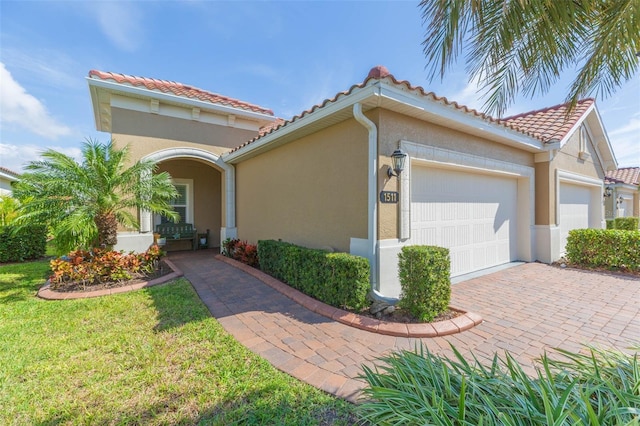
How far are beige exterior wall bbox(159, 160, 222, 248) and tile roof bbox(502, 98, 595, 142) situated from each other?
12.2 metres

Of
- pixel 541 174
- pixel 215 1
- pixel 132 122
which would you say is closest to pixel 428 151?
pixel 541 174

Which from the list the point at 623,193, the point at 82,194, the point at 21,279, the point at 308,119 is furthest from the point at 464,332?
the point at 623,193

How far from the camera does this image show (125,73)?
9086mm

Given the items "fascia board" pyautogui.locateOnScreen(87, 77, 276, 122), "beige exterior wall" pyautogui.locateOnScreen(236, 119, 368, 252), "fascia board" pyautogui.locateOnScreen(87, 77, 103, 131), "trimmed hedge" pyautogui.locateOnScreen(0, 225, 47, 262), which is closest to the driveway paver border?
"beige exterior wall" pyautogui.locateOnScreen(236, 119, 368, 252)

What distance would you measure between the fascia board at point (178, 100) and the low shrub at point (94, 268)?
488 centimetres

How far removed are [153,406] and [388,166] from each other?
195 inches

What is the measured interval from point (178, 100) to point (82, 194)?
169 inches

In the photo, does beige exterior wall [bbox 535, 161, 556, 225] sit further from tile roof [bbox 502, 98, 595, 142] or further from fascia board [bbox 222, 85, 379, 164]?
fascia board [bbox 222, 85, 379, 164]

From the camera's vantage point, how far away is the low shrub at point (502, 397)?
1757 millimetres

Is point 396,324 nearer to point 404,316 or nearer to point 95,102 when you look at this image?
point 404,316

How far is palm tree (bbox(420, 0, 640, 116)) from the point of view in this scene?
3205mm

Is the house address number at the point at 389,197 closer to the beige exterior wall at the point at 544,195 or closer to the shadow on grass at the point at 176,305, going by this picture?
the shadow on grass at the point at 176,305

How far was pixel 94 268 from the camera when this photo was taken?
6.44m

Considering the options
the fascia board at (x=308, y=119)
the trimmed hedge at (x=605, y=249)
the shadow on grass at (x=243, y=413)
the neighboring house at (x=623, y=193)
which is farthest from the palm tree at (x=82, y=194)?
the neighboring house at (x=623, y=193)
